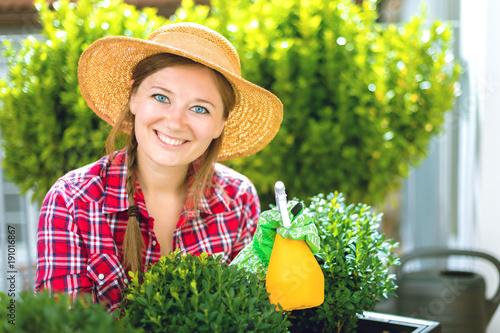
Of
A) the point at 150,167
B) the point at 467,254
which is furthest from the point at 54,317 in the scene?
the point at 467,254

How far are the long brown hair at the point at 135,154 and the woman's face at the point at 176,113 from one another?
3 centimetres

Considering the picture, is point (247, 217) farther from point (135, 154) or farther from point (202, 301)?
point (202, 301)

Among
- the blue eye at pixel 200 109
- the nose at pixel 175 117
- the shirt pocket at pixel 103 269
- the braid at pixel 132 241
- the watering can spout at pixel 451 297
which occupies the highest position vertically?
the blue eye at pixel 200 109

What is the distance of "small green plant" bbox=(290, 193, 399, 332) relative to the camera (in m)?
1.44

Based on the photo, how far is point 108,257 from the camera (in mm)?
1693

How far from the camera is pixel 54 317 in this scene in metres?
0.86

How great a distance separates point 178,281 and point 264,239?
11.4 inches

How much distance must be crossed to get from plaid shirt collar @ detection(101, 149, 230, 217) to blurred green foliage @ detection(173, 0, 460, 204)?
1140 millimetres

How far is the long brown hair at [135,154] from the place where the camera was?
1.70 m

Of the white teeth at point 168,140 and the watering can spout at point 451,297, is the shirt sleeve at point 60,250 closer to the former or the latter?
the white teeth at point 168,140

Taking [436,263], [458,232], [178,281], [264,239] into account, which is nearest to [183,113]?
[264,239]

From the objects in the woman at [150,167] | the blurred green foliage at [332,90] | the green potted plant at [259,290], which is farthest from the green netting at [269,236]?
the blurred green foliage at [332,90]

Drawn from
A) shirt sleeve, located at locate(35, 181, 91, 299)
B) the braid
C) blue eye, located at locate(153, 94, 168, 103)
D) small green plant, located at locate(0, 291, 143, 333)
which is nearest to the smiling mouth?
blue eye, located at locate(153, 94, 168, 103)

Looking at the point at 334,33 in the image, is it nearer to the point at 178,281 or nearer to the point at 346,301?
the point at 346,301
